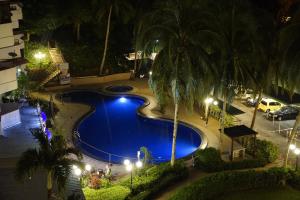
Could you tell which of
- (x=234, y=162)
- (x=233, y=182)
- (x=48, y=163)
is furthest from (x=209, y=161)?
(x=48, y=163)

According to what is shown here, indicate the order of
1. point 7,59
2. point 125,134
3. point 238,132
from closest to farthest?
1. point 7,59
2. point 238,132
3. point 125,134

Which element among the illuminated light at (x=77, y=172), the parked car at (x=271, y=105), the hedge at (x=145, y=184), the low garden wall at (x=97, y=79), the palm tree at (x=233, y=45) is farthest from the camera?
the low garden wall at (x=97, y=79)

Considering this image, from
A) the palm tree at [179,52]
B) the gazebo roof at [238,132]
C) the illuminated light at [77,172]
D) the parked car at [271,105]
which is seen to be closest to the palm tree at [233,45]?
the gazebo roof at [238,132]

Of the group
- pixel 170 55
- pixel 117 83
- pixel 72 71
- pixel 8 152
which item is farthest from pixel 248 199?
pixel 72 71

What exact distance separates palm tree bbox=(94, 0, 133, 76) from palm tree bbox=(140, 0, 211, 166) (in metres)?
20.6

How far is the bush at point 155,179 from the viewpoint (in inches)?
1013

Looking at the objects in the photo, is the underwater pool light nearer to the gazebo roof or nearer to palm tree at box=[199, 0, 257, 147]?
palm tree at box=[199, 0, 257, 147]

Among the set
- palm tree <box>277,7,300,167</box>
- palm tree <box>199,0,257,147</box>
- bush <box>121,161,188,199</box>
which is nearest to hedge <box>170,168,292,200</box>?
bush <box>121,161,188,199</box>

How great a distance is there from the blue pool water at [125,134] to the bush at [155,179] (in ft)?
A: 12.2

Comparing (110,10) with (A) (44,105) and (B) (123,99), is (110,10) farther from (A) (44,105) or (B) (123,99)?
(A) (44,105)

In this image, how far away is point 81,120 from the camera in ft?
125

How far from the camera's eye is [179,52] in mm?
25141

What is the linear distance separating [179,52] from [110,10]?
23.4m

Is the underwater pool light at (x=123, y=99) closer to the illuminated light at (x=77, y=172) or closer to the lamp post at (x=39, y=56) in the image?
the lamp post at (x=39, y=56)
